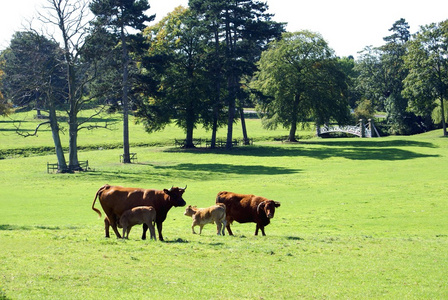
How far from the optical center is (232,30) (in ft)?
248

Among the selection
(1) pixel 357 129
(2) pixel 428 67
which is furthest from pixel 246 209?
(1) pixel 357 129

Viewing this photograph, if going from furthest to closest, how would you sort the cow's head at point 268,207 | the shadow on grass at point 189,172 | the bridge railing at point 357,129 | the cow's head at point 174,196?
1. the bridge railing at point 357,129
2. the shadow on grass at point 189,172
3. the cow's head at point 268,207
4. the cow's head at point 174,196

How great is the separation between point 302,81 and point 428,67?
21.4 metres

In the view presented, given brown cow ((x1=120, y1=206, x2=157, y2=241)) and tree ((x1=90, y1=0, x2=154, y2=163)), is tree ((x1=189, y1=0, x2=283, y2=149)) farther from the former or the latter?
brown cow ((x1=120, y1=206, x2=157, y2=241))

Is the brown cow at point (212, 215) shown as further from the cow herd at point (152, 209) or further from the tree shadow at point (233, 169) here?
the tree shadow at point (233, 169)

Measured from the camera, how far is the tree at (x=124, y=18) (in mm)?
57969

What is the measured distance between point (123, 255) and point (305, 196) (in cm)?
2219

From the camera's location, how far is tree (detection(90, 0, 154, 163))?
57969 millimetres

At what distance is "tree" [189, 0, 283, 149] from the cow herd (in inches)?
1995

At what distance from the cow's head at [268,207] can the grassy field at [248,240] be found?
3.12 feet

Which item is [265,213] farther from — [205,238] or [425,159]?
[425,159]

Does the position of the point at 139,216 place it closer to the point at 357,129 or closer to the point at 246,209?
the point at 246,209

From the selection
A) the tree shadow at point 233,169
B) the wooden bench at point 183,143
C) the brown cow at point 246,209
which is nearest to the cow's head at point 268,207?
the brown cow at point 246,209

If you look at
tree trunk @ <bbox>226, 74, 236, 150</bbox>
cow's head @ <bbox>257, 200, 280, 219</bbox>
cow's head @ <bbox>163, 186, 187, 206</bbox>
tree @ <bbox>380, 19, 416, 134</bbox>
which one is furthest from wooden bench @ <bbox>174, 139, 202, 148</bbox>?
cow's head @ <bbox>163, 186, 187, 206</bbox>
